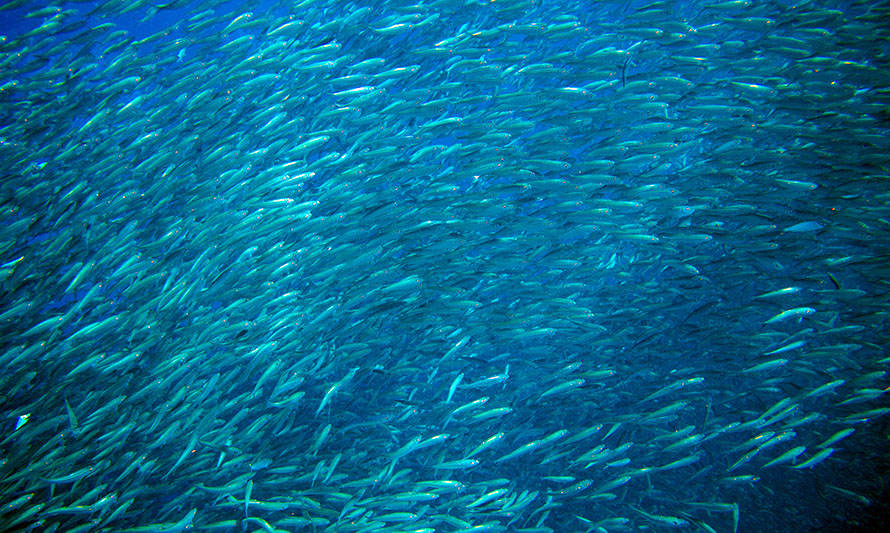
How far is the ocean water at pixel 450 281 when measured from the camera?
5133mm

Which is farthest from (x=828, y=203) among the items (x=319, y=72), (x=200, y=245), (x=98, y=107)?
(x=98, y=107)

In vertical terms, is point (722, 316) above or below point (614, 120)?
below

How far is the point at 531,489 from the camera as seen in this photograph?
5.90 m

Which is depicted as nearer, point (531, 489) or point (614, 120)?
point (531, 489)

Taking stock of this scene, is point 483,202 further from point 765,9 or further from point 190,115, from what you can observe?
point 765,9

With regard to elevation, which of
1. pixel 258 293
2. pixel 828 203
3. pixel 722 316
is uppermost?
pixel 258 293

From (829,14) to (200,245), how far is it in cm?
917

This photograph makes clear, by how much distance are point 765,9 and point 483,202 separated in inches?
207

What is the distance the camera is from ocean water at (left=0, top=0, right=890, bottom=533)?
513cm

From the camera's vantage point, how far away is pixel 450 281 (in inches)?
222

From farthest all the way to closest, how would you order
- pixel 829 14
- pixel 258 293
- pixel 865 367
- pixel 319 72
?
1. pixel 319 72
2. pixel 829 14
3. pixel 865 367
4. pixel 258 293

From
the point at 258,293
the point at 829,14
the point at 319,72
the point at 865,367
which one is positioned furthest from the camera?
the point at 319,72

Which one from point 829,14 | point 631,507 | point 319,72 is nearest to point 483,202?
point 319,72

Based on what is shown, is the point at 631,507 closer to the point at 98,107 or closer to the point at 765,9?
the point at 765,9
